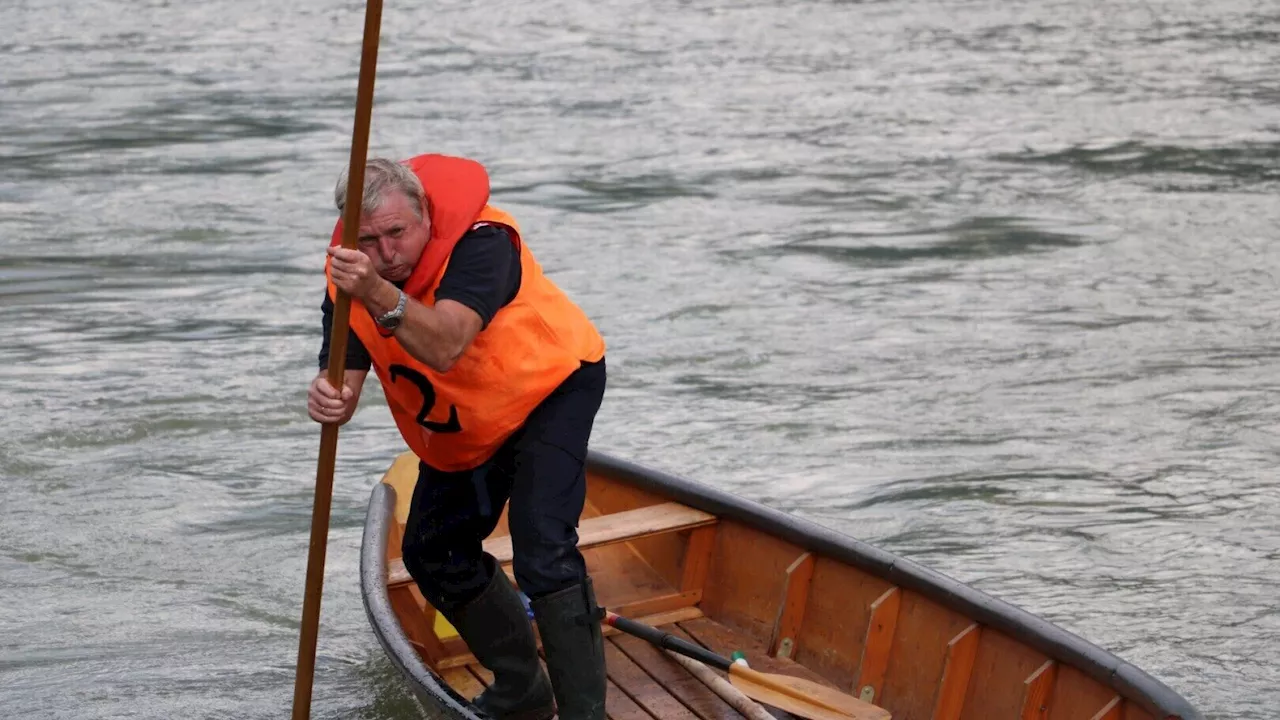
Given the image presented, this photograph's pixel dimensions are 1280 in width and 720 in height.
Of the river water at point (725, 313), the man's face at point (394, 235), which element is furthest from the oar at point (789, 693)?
the man's face at point (394, 235)

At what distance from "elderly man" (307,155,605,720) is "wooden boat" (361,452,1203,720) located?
13.0 inches

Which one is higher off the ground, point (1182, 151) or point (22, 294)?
point (1182, 151)

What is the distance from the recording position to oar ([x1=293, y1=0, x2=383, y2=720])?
398 centimetres

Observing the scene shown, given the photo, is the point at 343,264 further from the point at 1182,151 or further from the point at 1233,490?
the point at 1182,151

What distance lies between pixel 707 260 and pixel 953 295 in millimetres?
2131

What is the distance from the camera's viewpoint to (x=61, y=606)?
7402 millimetres

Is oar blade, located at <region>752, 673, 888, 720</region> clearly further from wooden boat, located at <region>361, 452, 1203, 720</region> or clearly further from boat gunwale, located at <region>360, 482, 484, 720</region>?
boat gunwale, located at <region>360, 482, 484, 720</region>

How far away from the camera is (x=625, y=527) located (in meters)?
5.93

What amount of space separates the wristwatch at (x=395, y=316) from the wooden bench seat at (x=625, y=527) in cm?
175

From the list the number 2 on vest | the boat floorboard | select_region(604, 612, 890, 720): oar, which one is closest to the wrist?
the number 2 on vest

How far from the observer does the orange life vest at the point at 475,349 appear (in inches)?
166

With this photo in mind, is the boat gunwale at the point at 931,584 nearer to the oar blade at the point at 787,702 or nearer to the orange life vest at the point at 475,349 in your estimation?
the oar blade at the point at 787,702

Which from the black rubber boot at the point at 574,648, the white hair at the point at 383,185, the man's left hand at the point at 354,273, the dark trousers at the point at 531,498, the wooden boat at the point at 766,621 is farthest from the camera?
the wooden boat at the point at 766,621

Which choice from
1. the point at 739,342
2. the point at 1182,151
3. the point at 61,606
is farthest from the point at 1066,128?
the point at 61,606
